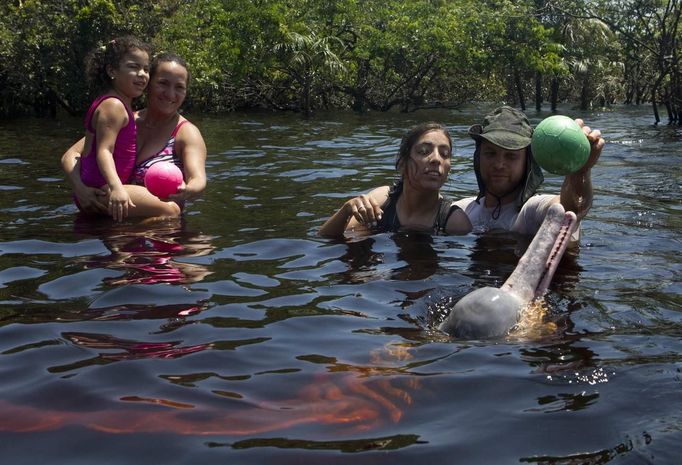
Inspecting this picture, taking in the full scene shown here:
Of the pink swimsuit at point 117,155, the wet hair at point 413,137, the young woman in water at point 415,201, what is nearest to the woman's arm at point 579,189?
the young woman in water at point 415,201

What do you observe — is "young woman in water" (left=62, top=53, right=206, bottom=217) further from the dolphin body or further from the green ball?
the dolphin body

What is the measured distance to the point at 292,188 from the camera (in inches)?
373

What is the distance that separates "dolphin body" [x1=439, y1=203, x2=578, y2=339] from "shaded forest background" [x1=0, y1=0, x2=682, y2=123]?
18344mm

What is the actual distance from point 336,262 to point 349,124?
16.1m

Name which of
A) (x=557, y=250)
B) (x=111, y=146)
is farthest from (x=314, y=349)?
(x=111, y=146)

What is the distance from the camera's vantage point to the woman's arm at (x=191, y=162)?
6602 millimetres

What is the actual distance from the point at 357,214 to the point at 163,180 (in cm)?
175

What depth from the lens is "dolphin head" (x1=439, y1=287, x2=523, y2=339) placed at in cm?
379

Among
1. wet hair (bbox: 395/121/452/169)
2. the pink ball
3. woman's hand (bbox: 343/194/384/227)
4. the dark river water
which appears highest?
wet hair (bbox: 395/121/452/169)

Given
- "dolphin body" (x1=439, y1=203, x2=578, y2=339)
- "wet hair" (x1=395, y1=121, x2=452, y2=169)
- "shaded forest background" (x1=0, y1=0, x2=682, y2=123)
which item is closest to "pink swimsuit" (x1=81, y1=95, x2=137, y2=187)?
"wet hair" (x1=395, y1=121, x2=452, y2=169)

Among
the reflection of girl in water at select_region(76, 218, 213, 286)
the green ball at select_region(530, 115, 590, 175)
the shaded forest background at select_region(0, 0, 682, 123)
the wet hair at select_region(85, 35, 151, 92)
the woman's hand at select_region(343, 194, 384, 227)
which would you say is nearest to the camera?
the green ball at select_region(530, 115, 590, 175)

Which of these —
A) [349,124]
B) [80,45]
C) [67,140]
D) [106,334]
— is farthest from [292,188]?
[80,45]

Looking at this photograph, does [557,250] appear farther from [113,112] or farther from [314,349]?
[113,112]

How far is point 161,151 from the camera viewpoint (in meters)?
7.15
